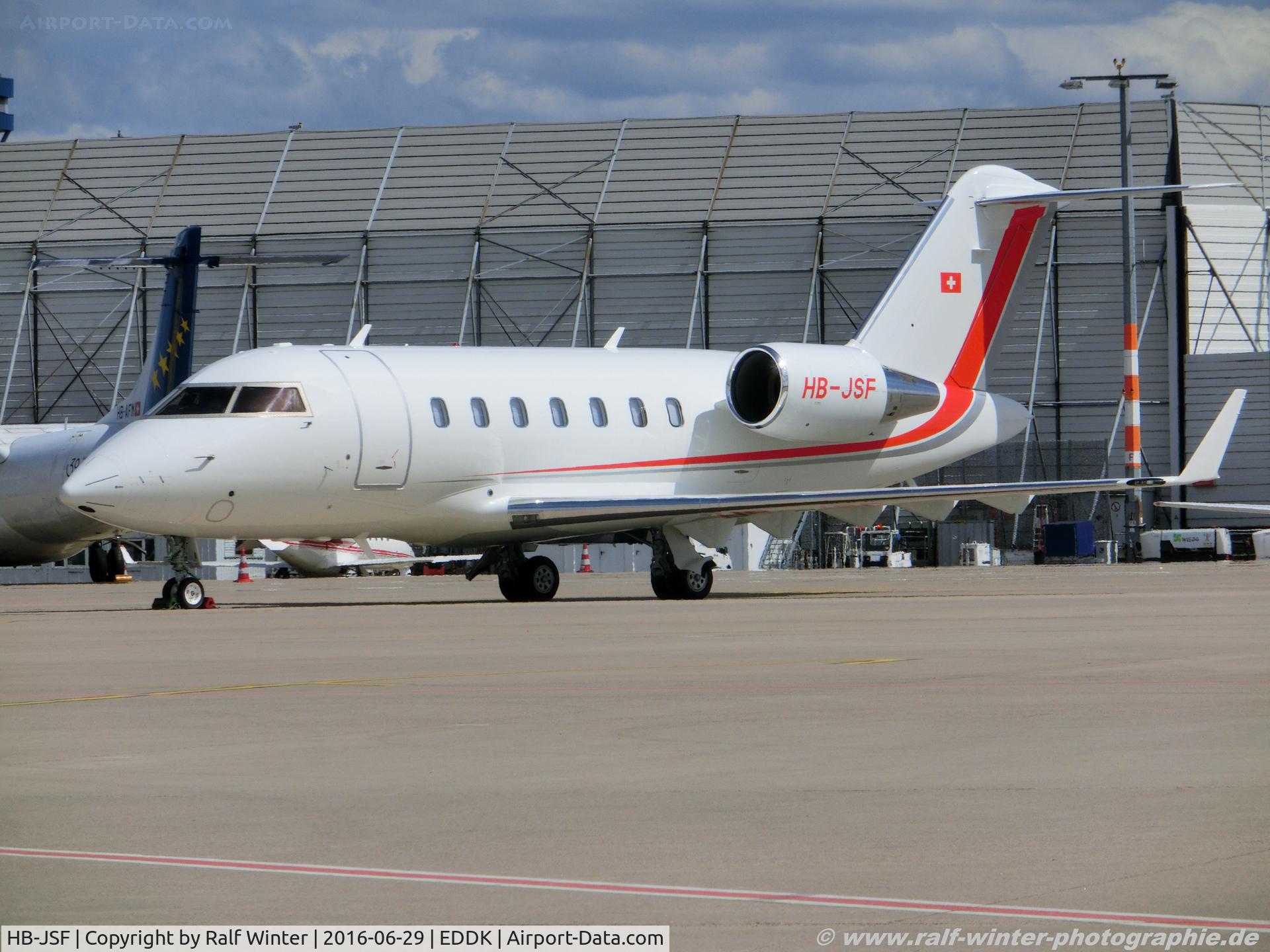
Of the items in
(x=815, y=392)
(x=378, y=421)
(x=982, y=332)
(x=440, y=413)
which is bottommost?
(x=378, y=421)

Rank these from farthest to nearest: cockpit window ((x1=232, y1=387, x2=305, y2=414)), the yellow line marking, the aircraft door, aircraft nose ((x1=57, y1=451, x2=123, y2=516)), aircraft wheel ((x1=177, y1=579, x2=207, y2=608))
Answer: aircraft wheel ((x1=177, y1=579, x2=207, y2=608)), the aircraft door, cockpit window ((x1=232, y1=387, x2=305, y2=414)), aircraft nose ((x1=57, y1=451, x2=123, y2=516)), the yellow line marking

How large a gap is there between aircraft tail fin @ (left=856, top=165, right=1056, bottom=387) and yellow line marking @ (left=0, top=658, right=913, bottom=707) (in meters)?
16.2

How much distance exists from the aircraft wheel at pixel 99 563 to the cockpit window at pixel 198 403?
23.6 meters

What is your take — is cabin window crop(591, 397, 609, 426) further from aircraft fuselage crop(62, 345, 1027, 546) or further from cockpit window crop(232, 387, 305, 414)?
cockpit window crop(232, 387, 305, 414)

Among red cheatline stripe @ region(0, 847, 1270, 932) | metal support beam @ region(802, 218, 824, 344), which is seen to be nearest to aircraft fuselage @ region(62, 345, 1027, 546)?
red cheatline stripe @ region(0, 847, 1270, 932)

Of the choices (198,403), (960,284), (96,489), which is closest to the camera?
(96,489)

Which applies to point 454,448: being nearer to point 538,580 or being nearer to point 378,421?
point 378,421

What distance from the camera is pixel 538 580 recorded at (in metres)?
27.5

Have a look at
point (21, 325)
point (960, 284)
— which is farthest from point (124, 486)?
point (21, 325)

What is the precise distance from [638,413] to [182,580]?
7.33 m

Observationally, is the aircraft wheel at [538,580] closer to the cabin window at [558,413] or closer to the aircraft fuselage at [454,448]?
the aircraft fuselage at [454,448]

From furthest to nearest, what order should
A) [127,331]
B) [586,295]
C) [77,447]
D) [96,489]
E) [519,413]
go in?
1. [127,331]
2. [586,295]
3. [77,447]
4. [519,413]
5. [96,489]

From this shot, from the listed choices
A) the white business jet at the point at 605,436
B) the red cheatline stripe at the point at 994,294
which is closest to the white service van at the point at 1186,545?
the white business jet at the point at 605,436

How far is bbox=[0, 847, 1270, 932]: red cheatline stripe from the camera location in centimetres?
501
